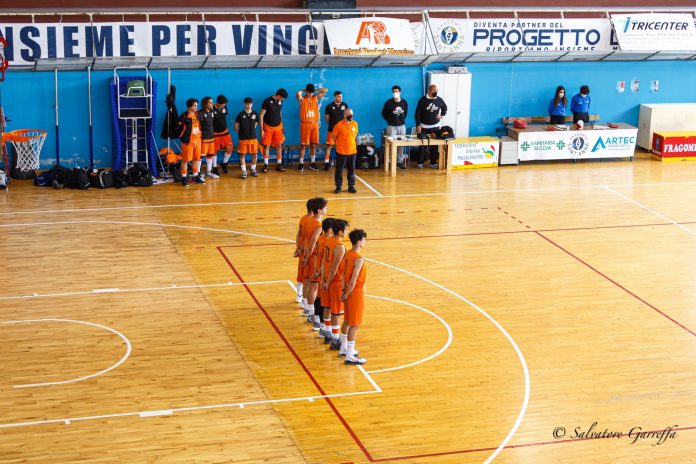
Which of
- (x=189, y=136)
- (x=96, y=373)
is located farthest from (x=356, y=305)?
(x=189, y=136)

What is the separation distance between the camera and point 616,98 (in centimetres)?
2889

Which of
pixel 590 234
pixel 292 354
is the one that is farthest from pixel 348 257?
pixel 590 234

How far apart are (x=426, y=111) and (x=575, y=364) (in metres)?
13.2

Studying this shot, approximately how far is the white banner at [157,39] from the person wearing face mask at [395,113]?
2314 millimetres

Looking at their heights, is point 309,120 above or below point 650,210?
above

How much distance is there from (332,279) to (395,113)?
42.3 ft

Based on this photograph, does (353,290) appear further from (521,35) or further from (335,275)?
(521,35)

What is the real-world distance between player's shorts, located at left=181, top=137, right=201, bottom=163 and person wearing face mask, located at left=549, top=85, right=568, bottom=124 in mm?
10387

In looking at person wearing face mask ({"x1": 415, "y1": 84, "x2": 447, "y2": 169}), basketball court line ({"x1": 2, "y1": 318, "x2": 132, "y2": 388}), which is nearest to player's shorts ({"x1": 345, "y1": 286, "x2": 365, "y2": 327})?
basketball court line ({"x1": 2, "y1": 318, "x2": 132, "y2": 388})

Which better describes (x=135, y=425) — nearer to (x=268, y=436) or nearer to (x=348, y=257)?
(x=268, y=436)

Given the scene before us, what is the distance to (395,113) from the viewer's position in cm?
2583

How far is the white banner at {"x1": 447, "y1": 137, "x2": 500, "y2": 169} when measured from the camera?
85.7ft

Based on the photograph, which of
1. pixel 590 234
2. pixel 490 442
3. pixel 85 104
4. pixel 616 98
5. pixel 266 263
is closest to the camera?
pixel 490 442
